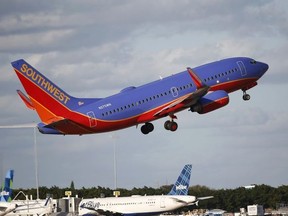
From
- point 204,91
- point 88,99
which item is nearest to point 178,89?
point 204,91

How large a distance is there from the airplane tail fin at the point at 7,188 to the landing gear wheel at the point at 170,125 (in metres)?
48.7

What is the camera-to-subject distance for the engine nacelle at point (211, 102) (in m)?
133

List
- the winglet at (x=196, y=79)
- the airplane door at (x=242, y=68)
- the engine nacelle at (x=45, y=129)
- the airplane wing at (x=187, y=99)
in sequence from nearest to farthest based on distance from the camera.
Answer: the engine nacelle at (x=45, y=129) → the airplane wing at (x=187, y=99) → the winglet at (x=196, y=79) → the airplane door at (x=242, y=68)

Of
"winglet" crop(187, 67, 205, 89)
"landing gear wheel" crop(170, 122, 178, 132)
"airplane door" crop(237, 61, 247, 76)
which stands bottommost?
"landing gear wheel" crop(170, 122, 178, 132)

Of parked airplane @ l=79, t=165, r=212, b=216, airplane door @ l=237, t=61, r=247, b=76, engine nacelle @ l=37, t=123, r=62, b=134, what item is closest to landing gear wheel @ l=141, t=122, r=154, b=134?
airplane door @ l=237, t=61, r=247, b=76

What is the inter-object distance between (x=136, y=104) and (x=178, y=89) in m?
6.86

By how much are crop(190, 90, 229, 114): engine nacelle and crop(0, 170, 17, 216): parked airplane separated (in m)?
38.6

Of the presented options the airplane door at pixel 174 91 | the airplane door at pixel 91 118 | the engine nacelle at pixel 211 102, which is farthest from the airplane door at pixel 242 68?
the airplane door at pixel 91 118

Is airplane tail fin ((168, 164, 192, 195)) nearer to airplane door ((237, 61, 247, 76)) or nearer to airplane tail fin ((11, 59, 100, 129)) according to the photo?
airplane door ((237, 61, 247, 76))

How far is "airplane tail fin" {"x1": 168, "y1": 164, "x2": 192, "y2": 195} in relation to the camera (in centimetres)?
18432

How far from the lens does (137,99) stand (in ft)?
423

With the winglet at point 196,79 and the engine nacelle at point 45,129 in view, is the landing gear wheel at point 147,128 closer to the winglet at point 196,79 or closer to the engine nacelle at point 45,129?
the winglet at point 196,79

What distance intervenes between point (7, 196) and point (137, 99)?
51829 mm

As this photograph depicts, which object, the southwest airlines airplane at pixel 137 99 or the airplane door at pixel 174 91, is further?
the airplane door at pixel 174 91
